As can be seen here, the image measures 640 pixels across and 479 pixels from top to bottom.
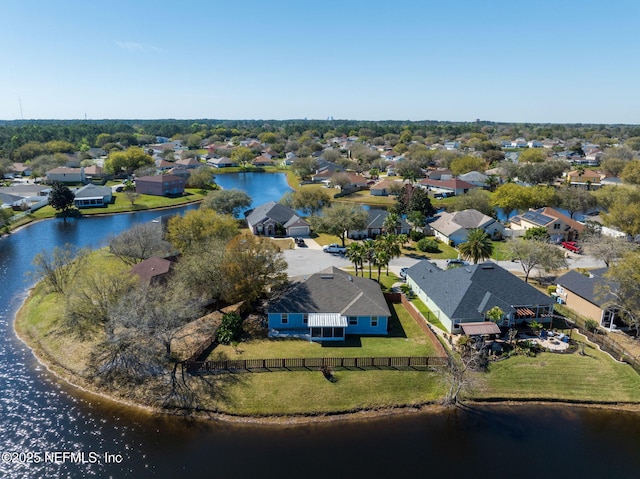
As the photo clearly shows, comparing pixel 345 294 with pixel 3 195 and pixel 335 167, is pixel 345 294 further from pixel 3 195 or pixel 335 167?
pixel 335 167

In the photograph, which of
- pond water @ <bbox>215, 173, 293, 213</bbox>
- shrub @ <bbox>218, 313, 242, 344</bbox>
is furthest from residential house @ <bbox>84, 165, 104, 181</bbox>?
shrub @ <bbox>218, 313, 242, 344</bbox>

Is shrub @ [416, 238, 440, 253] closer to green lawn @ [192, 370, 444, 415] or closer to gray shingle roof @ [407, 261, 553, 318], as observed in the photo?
gray shingle roof @ [407, 261, 553, 318]

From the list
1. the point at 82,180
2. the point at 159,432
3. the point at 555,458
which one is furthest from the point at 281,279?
the point at 82,180

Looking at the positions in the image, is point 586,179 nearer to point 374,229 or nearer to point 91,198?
point 374,229

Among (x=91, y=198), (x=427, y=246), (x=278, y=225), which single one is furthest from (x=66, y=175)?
(x=427, y=246)

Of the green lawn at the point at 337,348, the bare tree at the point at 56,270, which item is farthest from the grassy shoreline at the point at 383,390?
the bare tree at the point at 56,270

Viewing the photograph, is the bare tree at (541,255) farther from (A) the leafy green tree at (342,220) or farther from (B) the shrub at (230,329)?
(B) the shrub at (230,329)
